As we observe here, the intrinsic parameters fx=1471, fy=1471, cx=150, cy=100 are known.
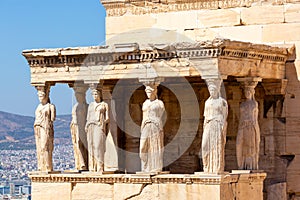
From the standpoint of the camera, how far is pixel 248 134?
81.3 ft

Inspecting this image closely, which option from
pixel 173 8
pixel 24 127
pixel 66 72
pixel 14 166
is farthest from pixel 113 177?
pixel 24 127

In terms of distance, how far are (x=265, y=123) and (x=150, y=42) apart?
2542 millimetres

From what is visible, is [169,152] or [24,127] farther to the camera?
[24,127]

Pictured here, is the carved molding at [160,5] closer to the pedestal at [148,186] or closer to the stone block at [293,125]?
the stone block at [293,125]

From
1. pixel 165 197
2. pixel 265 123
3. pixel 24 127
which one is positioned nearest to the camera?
pixel 165 197

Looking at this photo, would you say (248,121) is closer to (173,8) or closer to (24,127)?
(173,8)

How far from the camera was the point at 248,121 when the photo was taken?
24.8 m

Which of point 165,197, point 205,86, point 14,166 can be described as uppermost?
point 14,166

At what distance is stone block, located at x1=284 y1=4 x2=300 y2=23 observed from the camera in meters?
25.8

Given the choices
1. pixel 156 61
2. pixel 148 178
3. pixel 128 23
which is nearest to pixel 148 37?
pixel 128 23

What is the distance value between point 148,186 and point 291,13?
4090mm

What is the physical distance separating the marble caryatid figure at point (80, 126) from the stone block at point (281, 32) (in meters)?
3.35

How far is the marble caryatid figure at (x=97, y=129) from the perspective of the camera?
25.0 m

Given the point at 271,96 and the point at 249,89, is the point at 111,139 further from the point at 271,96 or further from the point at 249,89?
the point at 271,96
